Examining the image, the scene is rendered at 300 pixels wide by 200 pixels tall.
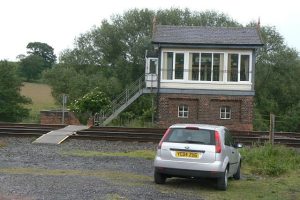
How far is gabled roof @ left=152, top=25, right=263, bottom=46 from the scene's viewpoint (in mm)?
34094

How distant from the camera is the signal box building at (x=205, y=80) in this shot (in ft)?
112

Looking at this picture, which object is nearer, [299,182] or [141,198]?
[141,198]

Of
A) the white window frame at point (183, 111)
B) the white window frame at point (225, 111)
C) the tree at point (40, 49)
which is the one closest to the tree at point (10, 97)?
the white window frame at point (183, 111)

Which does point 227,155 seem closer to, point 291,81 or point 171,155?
point 171,155

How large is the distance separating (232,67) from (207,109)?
3351mm

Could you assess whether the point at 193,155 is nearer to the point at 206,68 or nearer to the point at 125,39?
the point at 206,68

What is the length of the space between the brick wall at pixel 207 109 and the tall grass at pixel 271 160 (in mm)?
15523

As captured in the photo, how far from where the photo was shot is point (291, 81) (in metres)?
57.7

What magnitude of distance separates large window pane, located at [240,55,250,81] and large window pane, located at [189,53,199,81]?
3.04m

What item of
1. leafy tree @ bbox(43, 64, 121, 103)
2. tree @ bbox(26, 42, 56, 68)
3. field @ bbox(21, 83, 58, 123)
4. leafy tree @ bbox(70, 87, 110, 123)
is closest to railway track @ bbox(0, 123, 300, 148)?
leafy tree @ bbox(70, 87, 110, 123)

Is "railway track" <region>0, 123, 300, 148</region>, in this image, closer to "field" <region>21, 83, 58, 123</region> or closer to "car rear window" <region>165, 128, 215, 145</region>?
"car rear window" <region>165, 128, 215, 145</region>

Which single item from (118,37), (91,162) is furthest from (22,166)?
(118,37)

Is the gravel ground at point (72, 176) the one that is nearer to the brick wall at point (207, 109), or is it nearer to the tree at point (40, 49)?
the brick wall at point (207, 109)

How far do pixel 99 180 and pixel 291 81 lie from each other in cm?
4919
